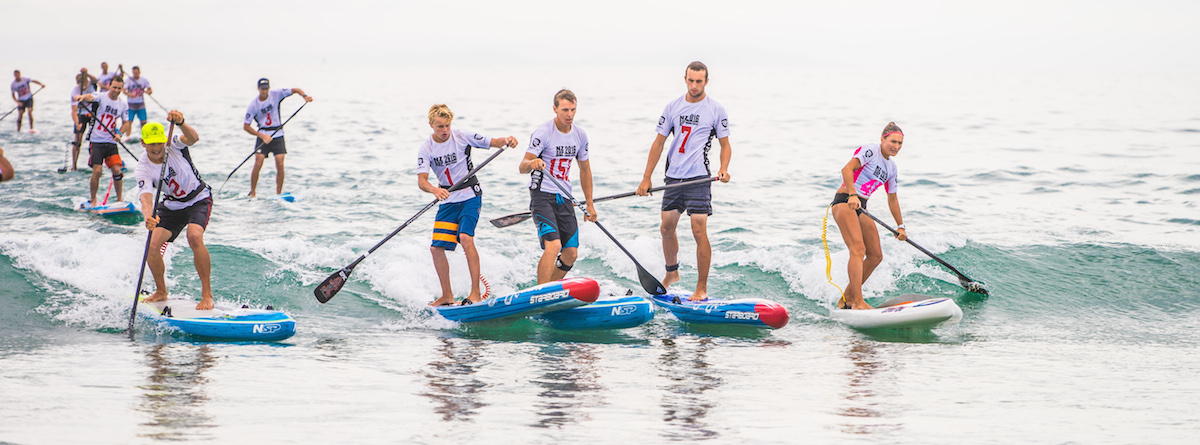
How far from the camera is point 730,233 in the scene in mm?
12562

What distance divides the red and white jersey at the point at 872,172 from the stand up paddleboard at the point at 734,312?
4.14ft

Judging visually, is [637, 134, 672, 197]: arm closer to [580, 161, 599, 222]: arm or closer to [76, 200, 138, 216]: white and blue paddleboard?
[580, 161, 599, 222]: arm

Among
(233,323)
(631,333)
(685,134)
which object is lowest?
(631,333)

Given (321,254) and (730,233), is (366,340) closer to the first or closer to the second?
(321,254)

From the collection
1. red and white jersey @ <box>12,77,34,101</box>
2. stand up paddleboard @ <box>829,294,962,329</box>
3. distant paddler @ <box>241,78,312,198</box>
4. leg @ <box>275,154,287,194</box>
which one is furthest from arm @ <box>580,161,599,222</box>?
red and white jersey @ <box>12,77,34,101</box>

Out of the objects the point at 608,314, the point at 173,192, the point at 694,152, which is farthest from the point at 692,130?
the point at 173,192

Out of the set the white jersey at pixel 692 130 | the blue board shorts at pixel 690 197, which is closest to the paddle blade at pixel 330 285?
the blue board shorts at pixel 690 197

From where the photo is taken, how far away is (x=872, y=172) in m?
7.87

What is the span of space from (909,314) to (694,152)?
228cm

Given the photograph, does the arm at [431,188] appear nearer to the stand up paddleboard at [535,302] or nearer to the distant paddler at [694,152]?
the stand up paddleboard at [535,302]

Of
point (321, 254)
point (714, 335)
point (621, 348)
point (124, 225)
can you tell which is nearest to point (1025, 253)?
point (714, 335)

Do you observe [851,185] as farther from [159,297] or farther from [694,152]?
[159,297]

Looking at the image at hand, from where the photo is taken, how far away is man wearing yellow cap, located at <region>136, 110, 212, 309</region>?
736cm

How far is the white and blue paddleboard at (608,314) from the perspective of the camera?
24.7 feet
